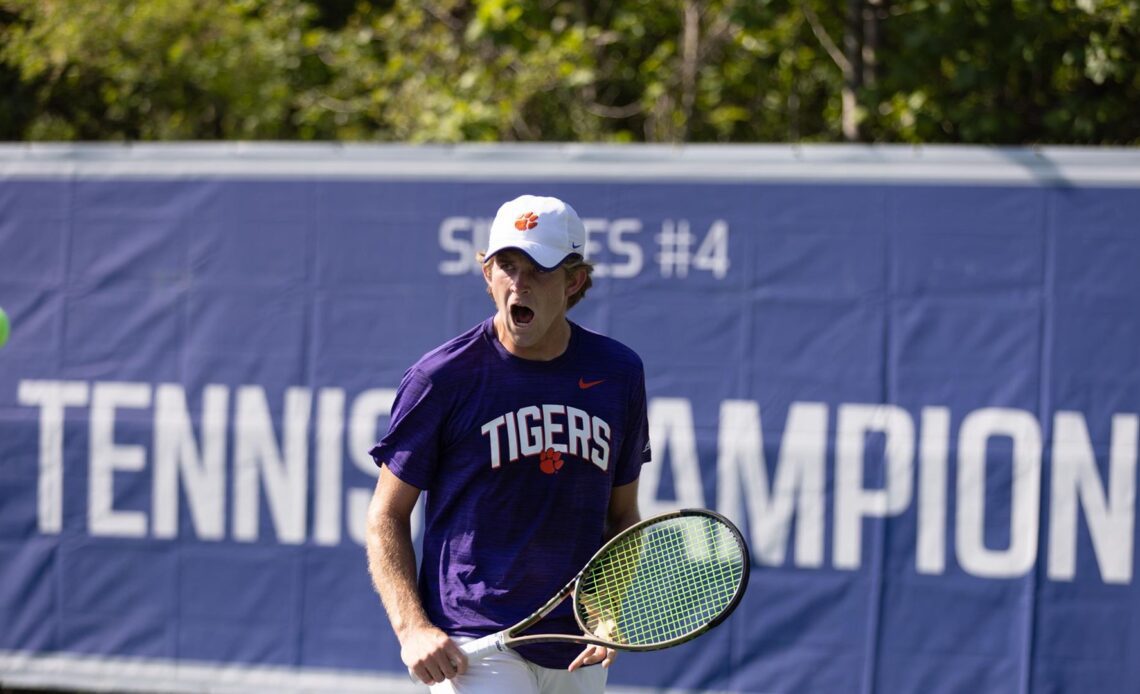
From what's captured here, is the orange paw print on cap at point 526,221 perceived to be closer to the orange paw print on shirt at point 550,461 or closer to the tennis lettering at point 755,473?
the orange paw print on shirt at point 550,461

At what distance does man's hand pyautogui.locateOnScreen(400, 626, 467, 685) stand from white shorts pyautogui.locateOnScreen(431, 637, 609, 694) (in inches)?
4.0

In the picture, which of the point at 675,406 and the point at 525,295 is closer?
the point at 525,295

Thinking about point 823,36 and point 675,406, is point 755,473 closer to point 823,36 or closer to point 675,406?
point 675,406

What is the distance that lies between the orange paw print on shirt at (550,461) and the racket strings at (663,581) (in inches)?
8.3

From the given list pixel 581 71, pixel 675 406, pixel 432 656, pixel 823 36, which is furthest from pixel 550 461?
pixel 823 36

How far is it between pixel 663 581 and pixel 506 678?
1.32 ft

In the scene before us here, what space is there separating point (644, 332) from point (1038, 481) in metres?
1.52

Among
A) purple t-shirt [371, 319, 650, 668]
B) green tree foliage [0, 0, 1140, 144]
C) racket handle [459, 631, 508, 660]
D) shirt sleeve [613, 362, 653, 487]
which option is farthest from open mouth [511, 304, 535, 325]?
green tree foliage [0, 0, 1140, 144]

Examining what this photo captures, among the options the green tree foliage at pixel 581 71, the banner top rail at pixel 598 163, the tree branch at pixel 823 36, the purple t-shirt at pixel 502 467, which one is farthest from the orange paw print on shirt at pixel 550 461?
the tree branch at pixel 823 36

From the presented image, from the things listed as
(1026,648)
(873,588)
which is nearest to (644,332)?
(873,588)

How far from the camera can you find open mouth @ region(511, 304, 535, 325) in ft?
9.43

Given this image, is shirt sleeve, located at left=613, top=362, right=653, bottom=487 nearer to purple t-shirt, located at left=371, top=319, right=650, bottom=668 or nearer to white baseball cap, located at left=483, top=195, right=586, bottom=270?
purple t-shirt, located at left=371, top=319, right=650, bottom=668

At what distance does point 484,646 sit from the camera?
2.86m

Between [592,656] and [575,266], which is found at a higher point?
[575,266]
